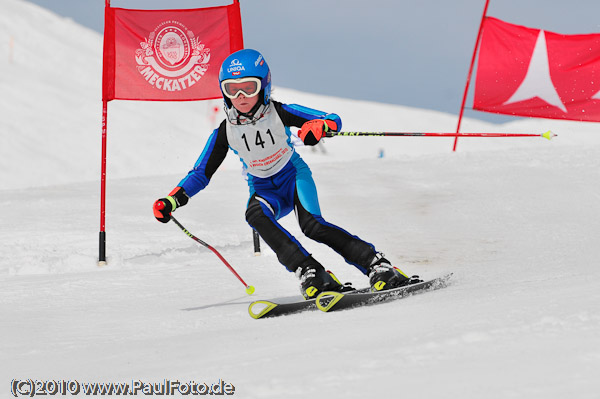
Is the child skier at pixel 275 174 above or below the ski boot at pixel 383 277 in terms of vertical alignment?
above

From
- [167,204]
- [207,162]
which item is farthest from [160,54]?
[167,204]

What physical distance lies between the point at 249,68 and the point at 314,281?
1.31 m

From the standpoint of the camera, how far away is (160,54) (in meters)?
6.63

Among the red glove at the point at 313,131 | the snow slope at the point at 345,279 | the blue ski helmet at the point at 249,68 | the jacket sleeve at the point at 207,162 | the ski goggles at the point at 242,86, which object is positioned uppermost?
the blue ski helmet at the point at 249,68

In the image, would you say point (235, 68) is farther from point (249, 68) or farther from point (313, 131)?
point (313, 131)

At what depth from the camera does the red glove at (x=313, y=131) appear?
12.7ft

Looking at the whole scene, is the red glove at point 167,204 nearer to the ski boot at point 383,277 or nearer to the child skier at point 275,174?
the child skier at point 275,174

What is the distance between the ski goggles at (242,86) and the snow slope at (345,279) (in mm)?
1313

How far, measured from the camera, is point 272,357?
244cm

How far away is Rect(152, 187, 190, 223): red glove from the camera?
422 centimetres

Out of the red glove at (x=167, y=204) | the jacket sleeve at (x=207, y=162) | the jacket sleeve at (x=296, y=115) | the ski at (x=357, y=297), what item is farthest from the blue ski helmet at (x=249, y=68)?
the ski at (x=357, y=297)

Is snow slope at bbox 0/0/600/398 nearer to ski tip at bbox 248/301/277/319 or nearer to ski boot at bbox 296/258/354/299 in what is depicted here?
ski tip at bbox 248/301/277/319

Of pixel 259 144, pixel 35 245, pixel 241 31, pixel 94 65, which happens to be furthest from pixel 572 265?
pixel 94 65

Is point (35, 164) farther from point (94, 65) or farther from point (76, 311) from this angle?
point (76, 311)
